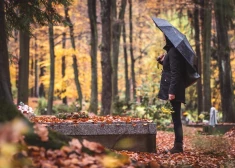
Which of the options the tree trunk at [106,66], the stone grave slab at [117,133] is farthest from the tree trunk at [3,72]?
the tree trunk at [106,66]

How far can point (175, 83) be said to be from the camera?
650 centimetres

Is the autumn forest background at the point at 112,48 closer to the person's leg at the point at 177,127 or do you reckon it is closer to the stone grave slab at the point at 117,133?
the person's leg at the point at 177,127

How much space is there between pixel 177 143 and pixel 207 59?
13544 millimetres

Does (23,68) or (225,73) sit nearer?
(23,68)

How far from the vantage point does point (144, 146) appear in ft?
22.5

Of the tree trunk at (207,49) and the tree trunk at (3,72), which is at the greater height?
the tree trunk at (207,49)

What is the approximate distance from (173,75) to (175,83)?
0.40 feet

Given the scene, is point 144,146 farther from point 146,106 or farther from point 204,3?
point 204,3

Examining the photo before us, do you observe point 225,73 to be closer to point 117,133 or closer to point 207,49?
point 207,49

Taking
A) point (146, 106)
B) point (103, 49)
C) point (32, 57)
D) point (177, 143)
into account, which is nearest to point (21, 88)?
point (103, 49)

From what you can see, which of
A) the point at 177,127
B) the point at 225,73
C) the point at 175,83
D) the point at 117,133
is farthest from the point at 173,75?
the point at 225,73

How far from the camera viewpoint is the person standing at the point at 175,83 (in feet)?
21.4

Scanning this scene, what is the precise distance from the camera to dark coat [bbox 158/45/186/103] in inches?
257

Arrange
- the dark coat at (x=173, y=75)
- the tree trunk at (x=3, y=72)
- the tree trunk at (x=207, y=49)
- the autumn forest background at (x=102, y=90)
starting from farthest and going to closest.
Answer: the tree trunk at (x=207, y=49), the dark coat at (x=173, y=75), the tree trunk at (x=3, y=72), the autumn forest background at (x=102, y=90)
